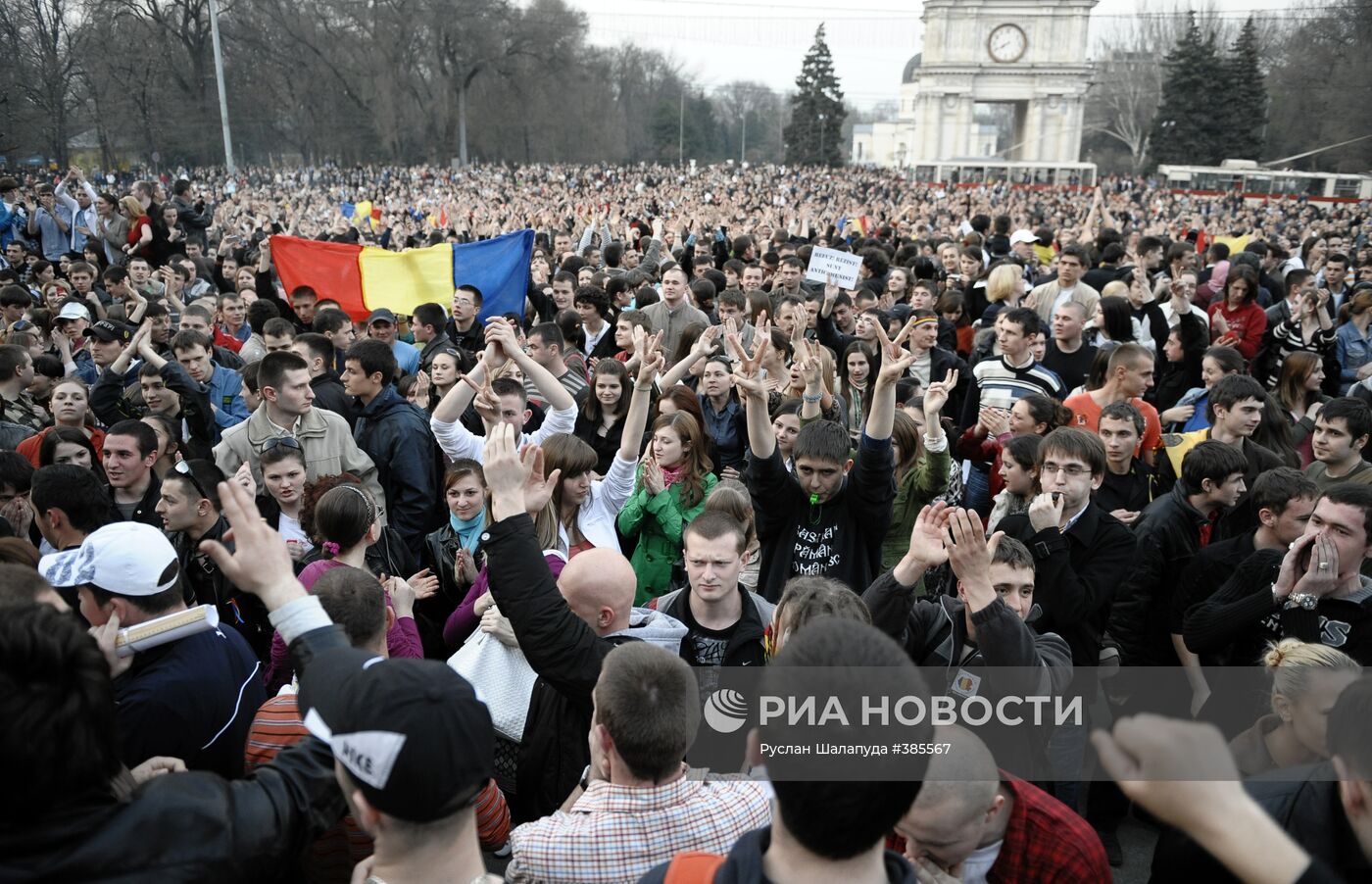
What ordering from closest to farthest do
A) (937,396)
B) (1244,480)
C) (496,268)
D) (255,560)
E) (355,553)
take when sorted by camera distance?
1. (255,560)
2. (355,553)
3. (937,396)
4. (1244,480)
5. (496,268)

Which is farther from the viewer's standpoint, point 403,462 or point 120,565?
point 403,462

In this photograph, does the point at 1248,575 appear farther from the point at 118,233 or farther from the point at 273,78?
the point at 273,78

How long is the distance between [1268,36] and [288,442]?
2974 inches

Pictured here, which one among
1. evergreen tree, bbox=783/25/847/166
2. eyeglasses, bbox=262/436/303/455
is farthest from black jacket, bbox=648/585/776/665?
evergreen tree, bbox=783/25/847/166

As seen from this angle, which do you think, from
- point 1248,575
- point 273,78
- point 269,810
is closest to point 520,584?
point 269,810

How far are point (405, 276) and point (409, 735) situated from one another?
8833 millimetres

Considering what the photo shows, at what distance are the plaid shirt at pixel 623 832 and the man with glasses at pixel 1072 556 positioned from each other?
1792 mm

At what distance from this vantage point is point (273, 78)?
44094 millimetres

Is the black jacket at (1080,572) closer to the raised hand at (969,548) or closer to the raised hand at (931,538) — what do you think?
the raised hand at (931,538)

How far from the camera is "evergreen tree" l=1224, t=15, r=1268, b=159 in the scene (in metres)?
54.1

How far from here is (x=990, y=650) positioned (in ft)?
9.35

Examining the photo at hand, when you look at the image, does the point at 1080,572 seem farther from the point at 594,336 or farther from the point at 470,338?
the point at 470,338

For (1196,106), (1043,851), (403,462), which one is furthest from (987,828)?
(1196,106)

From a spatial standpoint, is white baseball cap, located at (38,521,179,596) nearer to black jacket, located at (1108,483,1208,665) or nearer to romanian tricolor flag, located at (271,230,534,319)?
black jacket, located at (1108,483,1208,665)
